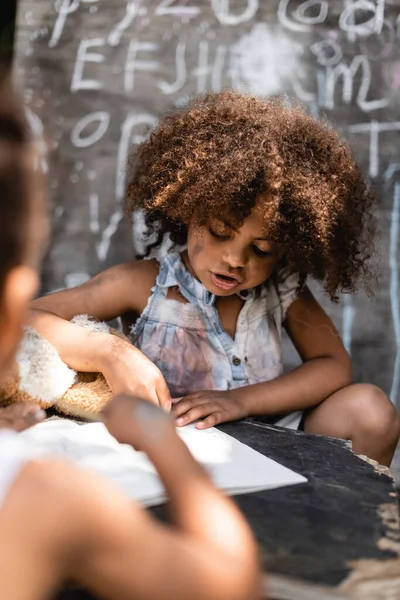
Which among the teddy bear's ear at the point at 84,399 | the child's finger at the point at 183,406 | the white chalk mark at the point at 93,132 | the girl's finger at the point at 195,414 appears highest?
the white chalk mark at the point at 93,132

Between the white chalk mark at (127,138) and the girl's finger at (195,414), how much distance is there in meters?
1.30

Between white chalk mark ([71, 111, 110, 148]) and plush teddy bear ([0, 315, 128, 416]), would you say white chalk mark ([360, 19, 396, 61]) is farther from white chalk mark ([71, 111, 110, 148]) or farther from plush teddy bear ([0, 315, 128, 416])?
plush teddy bear ([0, 315, 128, 416])

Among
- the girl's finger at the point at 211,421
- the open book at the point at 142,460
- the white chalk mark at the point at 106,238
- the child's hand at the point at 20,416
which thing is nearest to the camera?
the open book at the point at 142,460

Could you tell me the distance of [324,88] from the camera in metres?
2.71

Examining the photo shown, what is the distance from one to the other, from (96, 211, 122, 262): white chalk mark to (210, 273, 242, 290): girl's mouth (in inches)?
36.7

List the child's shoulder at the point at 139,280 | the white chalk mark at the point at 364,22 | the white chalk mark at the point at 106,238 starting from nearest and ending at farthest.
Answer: the child's shoulder at the point at 139,280 < the white chalk mark at the point at 364,22 < the white chalk mark at the point at 106,238

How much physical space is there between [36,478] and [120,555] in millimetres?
119

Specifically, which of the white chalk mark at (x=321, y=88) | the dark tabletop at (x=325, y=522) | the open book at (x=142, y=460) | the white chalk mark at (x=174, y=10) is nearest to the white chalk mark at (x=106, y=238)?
the white chalk mark at (x=174, y=10)

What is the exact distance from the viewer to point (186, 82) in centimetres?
273

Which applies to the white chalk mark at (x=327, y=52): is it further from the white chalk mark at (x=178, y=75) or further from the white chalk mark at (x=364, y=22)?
the white chalk mark at (x=178, y=75)

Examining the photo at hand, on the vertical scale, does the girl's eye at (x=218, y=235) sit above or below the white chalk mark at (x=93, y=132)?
below

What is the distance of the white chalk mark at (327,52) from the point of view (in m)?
2.70

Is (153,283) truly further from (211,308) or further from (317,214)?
(317,214)

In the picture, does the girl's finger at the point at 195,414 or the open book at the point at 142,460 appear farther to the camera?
the girl's finger at the point at 195,414
